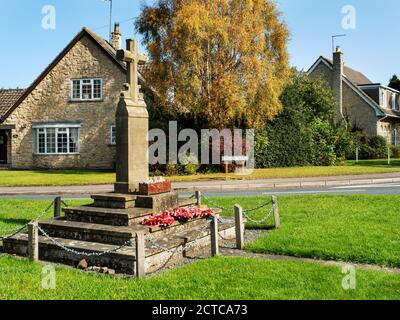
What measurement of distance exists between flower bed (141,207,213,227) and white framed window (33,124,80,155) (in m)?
23.2

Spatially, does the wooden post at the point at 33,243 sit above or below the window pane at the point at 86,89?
below

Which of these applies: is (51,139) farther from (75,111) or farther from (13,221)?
(13,221)

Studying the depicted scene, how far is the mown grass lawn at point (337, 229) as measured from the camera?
8.09m

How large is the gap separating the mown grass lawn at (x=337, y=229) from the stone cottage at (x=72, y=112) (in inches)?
738

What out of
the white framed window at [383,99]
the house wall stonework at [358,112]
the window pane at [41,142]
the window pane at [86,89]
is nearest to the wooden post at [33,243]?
the window pane at [86,89]

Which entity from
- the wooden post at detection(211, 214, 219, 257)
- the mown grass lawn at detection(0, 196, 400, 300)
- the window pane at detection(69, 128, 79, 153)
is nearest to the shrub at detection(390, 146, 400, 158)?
the window pane at detection(69, 128, 79, 153)

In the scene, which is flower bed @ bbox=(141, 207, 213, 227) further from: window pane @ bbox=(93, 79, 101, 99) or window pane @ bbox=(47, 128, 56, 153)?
window pane @ bbox=(47, 128, 56, 153)

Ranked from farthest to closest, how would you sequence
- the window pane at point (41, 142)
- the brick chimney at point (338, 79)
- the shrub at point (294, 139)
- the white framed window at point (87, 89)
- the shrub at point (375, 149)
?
the brick chimney at point (338, 79)
the shrub at point (375, 149)
the window pane at point (41, 142)
the white framed window at point (87, 89)
the shrub at point (294, 139)

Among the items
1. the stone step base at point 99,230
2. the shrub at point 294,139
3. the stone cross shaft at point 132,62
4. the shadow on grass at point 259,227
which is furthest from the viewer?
the shrub at point 294,139

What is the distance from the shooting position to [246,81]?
26.2 metres

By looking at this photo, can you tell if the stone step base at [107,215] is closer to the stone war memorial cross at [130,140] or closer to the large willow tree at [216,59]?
the stone war memorial cross at [130,140]

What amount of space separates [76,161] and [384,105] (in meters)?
30.6
